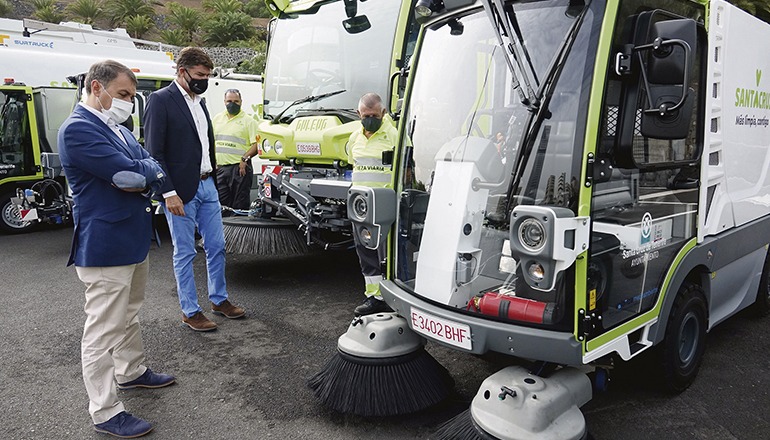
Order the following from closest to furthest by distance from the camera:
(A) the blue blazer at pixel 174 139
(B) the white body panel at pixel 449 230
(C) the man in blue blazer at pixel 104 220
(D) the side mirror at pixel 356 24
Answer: (B) the white body panel at pixel 449 230
(C) the man in blue blazer at pixel 104 220
(A) the blue blazer at pixel 174 139
(D) the side mirror at pixel 356 24

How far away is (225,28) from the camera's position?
942 inches

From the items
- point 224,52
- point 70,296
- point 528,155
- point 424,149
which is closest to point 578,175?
point 528,155

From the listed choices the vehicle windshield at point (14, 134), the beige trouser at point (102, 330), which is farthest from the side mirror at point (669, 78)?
the vehicle windshield at point (14, 134)

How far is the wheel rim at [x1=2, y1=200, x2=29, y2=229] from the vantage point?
27.3 feet

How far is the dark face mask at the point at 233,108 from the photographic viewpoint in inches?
260

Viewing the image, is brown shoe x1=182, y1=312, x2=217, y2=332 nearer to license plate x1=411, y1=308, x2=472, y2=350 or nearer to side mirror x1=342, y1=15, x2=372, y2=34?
license plate x1=411, y1=308, x2=472, y2=350

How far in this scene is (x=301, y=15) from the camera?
221 inches

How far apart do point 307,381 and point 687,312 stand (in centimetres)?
214

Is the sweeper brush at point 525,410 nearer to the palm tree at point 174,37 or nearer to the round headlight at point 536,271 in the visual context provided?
the round headlight at point 536,271

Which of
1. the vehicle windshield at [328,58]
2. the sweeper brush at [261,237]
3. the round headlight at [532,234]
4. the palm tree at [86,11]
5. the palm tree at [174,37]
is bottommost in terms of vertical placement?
the sweeper brush at [261,237]

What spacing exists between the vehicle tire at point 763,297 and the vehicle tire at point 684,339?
1406 millimetres

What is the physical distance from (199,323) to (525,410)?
2801 millimetres

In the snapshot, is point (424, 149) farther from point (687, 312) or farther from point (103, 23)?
point (103, 23)

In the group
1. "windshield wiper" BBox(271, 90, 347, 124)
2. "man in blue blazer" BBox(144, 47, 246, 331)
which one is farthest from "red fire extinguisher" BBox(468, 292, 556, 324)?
"windshield wiper" BBox(271, 90, 347, 124)
